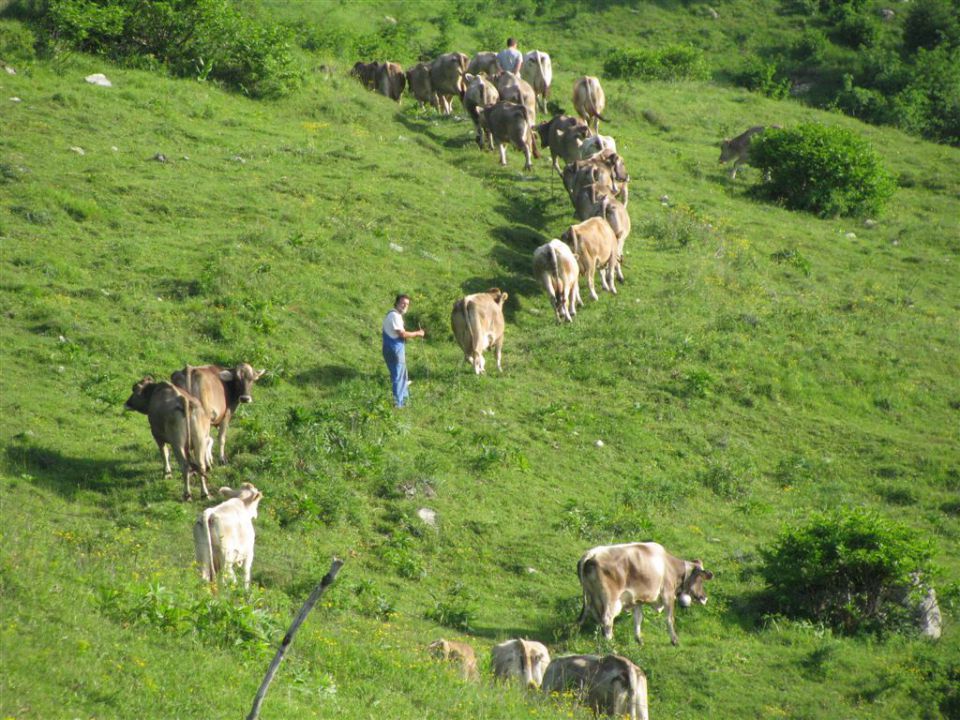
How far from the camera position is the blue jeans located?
1875 cm

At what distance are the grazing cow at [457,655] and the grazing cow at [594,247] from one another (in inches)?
492

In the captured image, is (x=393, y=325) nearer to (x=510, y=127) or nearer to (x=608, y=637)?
(x=608, y=637)

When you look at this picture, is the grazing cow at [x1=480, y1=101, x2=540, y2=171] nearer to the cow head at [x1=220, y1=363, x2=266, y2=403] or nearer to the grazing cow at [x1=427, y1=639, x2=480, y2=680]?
the cow head at [x1=220, y1=363, x2=266, y2=403]

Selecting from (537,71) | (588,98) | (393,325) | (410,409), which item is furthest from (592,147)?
(410,409)

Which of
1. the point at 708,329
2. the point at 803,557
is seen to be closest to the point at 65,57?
the point at 708,329

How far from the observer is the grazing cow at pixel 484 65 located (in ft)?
114

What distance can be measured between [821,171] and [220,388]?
20584 mm

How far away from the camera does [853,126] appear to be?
4069 centimetres

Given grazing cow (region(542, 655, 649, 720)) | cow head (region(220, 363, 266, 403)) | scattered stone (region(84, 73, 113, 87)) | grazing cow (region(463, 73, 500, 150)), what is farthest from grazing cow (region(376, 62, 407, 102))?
grazing cow (region(542, 655, 649, 720))

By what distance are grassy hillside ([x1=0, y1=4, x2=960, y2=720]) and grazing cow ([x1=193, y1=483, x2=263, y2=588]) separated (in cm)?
40

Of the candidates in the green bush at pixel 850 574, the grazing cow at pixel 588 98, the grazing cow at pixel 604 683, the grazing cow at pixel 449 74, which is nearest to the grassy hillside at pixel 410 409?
the green bush at pixel 850 574

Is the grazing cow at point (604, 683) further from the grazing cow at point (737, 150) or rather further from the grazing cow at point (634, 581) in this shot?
the grazing cow at point (737, 150)

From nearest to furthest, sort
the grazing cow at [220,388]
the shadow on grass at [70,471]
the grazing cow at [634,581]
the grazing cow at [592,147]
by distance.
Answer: the grazing cow at [634,581]
the shadow on grass at [70,471]
the grazing cow at [220,388]
the grazing cow at [592,147]

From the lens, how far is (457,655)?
1230cm
